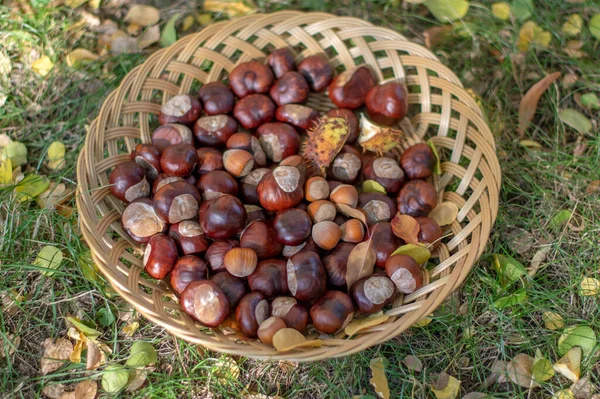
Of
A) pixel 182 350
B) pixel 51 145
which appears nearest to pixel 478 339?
pixel 182 350

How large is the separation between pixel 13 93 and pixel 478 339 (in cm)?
242

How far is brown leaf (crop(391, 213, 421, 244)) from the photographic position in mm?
2098

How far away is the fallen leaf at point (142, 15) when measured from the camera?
3.04 meters

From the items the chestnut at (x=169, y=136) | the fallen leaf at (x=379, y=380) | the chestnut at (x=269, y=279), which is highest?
the chestnut at (x=169, y=136)

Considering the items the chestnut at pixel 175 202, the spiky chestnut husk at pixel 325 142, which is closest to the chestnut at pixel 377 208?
the spiky chestnut husk at pixel 325 142

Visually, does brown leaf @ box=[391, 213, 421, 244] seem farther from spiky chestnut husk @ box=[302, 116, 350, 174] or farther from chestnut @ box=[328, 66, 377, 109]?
chestnut @ box=[328, 66, 377, 109]

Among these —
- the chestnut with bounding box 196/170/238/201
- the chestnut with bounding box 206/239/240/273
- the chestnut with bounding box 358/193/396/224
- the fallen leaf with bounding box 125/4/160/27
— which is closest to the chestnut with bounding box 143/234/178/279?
the chestnut with bounding box 206/239/240/273

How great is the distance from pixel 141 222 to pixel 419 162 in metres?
1.10

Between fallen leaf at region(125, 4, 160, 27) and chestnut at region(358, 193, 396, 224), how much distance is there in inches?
64.7

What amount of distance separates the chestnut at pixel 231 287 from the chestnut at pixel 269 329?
0.50 feet

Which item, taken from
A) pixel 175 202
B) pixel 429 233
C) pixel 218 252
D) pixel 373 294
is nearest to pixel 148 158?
pixel 175 202

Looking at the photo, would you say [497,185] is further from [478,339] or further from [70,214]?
[70,214]

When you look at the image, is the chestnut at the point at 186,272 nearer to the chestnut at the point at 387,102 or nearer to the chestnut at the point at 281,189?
the chestnut at the point at 281,189

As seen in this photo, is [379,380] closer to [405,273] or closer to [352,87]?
[405,273]
